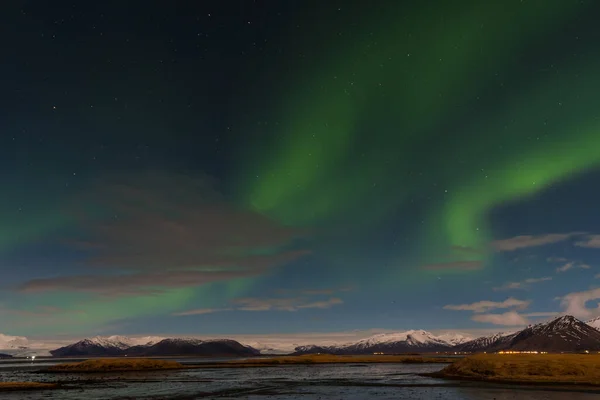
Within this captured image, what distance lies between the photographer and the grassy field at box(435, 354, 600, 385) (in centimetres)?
9888

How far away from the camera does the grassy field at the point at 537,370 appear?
98875mm

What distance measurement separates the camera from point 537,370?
10406 cm

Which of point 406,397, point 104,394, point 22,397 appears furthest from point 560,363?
point 22,397

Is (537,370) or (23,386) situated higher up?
(537,370)

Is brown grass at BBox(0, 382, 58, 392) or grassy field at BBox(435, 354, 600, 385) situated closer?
grassy field at BBox(435, 354, 600, 385)

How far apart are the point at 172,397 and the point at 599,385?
265 ft

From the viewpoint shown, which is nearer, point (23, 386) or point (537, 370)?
point (537, 370)

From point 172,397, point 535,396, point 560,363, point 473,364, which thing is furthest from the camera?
point 473,364

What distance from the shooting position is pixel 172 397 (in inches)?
3130

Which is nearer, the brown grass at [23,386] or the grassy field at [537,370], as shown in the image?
the grassy field at [537,370]

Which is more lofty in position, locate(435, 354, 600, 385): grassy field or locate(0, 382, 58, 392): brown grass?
locate(435, 354, 600, 385): grassy field

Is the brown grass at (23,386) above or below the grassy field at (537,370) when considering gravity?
below

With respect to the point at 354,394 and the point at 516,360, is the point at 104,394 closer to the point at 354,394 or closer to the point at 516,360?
the point at 354,394

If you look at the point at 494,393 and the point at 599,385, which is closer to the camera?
the point at 494,393
